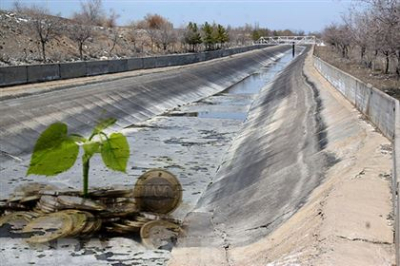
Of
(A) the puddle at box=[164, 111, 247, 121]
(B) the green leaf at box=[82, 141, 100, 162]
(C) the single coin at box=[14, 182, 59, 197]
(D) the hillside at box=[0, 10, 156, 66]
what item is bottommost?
(A) the puddle at box=[164, 111, 247, 121]

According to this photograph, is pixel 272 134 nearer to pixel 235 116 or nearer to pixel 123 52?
pixel 235 116

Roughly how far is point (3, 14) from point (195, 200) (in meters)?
60.1

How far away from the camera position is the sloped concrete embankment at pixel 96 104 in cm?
2186

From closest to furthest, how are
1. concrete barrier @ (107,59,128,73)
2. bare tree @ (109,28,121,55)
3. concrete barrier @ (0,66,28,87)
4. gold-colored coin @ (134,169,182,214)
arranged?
gold-colored coin @ (134,169,182,214) < concrete barrier @ (0,66,28,87) < concrete barrier @ (107,59,128,73) < bare tree @ (109,28,121,55)

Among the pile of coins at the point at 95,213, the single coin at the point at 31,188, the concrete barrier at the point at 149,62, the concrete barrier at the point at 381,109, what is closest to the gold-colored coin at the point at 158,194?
the pile of coins at the point at 95,213

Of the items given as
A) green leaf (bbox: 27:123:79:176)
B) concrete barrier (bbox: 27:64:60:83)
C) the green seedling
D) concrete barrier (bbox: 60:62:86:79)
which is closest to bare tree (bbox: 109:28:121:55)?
concrete barrier (bbox: 60:62:86:79)

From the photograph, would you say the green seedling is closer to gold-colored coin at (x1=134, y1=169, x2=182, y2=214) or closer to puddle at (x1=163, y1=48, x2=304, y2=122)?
gold-colored coin at (x1=134, y1=169, x2=182, y2=214)

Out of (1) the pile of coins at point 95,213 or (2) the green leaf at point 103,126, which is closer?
(2) the green leaf at point 103,126

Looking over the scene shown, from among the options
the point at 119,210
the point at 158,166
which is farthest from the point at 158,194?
the point at 158,166

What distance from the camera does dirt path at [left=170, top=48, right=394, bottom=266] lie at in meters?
7.01

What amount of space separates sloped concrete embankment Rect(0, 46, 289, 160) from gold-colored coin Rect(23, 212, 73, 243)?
722 centimetres

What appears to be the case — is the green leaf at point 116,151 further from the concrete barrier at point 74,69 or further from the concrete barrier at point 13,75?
the concrete barrier at point 74,69

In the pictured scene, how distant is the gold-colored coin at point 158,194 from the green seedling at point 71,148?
0.80 metres

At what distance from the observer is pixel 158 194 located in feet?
44.0
